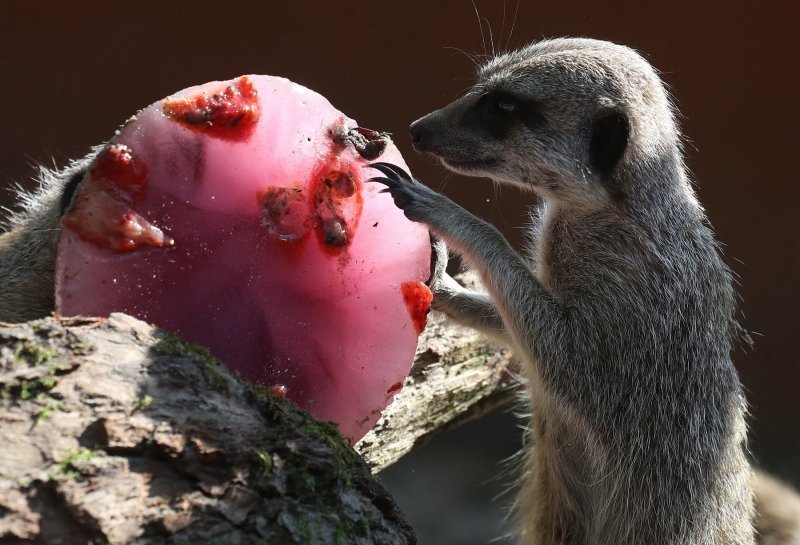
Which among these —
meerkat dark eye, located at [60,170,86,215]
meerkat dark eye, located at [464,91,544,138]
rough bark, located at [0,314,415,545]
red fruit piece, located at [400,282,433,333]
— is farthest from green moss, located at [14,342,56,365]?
meerkat dark eye, located at [464,91,544,138]

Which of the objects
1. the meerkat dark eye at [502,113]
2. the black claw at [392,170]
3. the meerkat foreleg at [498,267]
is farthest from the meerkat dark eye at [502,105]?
the black claw at [392,170]

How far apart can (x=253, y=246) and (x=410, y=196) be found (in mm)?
807

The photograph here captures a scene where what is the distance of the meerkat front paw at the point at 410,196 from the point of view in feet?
9.73

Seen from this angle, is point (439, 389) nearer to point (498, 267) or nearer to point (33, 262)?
point (498, 267)

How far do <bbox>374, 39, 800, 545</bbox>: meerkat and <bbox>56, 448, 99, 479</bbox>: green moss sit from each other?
1.70m

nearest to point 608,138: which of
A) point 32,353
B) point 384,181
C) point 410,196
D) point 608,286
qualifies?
point 608,286

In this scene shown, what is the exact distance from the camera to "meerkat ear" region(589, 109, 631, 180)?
3.37 metres

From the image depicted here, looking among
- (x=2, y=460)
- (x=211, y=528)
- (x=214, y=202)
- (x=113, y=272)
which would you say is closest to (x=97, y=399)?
(x=2, y=460)

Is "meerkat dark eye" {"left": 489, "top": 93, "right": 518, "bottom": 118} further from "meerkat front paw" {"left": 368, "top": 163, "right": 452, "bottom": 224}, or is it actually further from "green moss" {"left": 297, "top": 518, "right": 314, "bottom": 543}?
"green moss" {"left": 297, "top": 518, "right": 314, "bottom": 543}

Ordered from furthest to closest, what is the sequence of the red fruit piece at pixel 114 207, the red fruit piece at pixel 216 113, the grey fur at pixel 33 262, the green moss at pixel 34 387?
the grey fur at pixel 33 262
the red fruit piece at pixel 216 113
the red fruit piece at pixel 114 207
the green moss at pixel 34 387

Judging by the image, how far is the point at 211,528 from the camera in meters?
1.86

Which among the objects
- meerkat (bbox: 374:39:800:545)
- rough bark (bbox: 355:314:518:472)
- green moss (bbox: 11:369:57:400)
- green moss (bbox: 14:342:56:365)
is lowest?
rough bark (bbox: 355:314:518:472)

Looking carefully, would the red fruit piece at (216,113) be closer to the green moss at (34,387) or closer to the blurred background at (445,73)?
the green moss at (34,387)

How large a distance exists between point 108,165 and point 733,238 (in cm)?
458
